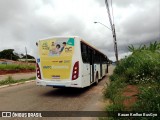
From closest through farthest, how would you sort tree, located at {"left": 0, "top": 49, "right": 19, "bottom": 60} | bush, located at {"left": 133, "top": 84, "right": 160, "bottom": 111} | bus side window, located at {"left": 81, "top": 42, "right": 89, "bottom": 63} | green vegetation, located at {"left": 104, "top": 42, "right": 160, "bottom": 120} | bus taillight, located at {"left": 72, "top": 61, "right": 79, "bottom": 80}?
1. bush, located at {"left": 133, "top": 84, "right": 160, "bottom": 111}
2. green vegetation, located at {"left": 104, "top": 42, "right": 160, "bottom": 120}
3. bus taillight, located at {"left": 72, "top": 61, "right": 79, "bottom": 80}
4. bus side window, located at {"left": 81, "top": 42, "right": 89, "bottom": 63}
5. tree, located at {"left": 0, "top": 49, "right": 19, "bottom": 60}

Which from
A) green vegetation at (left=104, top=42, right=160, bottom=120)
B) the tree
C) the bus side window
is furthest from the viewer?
the tree

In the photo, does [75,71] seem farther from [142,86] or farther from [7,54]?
[7,54]

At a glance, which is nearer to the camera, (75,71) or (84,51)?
(75,71)

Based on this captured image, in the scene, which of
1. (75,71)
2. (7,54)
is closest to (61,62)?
(75,71)

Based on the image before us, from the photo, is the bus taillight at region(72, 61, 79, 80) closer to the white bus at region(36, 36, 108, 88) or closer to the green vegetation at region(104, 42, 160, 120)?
the white bus at region(36, 36, 108, 88)

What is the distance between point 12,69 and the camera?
4241 centimetres

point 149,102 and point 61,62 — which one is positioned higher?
point 61,62

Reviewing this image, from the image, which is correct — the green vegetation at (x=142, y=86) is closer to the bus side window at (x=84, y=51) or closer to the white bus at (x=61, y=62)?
the white bus at (x=61, y=62)

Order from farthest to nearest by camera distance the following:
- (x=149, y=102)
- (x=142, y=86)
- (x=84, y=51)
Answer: (x=84, y=51) → (x=142, y=86) → (x=149, y=102)

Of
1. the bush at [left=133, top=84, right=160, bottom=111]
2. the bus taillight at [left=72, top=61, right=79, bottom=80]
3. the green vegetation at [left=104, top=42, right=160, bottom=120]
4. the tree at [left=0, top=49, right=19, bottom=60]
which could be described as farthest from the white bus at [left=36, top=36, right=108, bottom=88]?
the tree at [left=0, top=49, right=19, bottom=60]

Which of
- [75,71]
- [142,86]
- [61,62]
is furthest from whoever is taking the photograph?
[61,62]

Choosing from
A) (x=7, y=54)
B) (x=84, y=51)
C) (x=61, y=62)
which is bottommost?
(x=61, y=62)

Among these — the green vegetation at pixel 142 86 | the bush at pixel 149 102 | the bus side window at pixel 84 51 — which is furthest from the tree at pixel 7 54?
the bush at pixel 149 102

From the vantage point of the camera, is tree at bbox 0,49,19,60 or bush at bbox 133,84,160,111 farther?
tree at bbox 0,49,19,60
